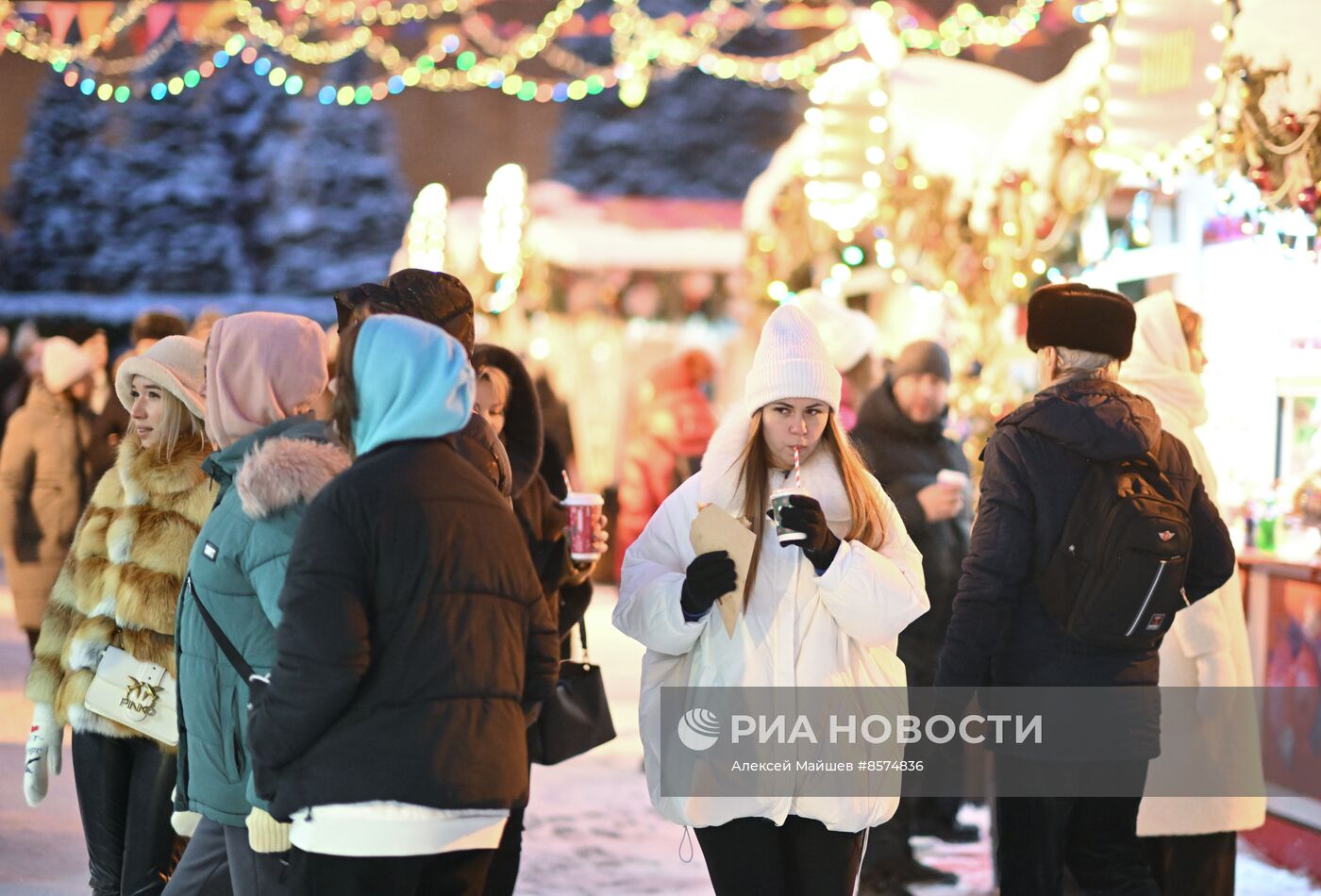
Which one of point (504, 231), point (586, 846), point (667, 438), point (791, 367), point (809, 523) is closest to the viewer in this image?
point (809, 523)

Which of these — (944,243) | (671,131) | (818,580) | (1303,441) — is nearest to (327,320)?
(671,131)

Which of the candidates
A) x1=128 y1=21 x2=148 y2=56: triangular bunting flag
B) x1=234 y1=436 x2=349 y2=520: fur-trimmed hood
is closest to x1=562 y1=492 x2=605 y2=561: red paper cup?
x1=234 y1=436 x2=349 y2=520: fur-trimmed hood

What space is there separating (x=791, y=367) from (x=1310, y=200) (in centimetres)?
306

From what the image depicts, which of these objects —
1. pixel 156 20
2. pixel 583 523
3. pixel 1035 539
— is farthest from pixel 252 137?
pixel 1035 539

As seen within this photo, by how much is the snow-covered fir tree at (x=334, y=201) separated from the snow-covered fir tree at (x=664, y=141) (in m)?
4.72

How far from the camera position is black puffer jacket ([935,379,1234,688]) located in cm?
376

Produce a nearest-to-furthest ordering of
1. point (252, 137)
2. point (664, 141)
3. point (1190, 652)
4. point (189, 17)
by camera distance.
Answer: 1. point (1190, 652)
2. point (189, 17)
3. point (252, 137)
4. point (664, 141)

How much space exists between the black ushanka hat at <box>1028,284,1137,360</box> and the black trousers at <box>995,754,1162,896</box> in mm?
1041

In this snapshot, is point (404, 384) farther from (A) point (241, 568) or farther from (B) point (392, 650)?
(A) point (241, 568)

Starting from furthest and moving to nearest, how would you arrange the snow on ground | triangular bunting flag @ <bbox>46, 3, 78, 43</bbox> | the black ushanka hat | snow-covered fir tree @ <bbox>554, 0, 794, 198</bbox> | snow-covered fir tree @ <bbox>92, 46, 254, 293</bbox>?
snow-covered fir tree @ <bbox>554, 0, 794, 198</bbox>
snow-covered fir tree @ <bbox>92, 46, 254, 293</bbox>
triangular bunting flag @ <bbox>46, 3, 78, 43</bbox>
the snow on ground
the black ushanka hat

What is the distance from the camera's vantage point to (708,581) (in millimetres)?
3197

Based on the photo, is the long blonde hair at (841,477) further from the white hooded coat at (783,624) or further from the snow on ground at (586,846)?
the snow on ground at (586,846)

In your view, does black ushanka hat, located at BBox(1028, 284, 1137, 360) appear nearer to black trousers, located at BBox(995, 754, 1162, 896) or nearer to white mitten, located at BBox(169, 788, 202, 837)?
black trousers, located at BBox(995, 754, 1162, 896)

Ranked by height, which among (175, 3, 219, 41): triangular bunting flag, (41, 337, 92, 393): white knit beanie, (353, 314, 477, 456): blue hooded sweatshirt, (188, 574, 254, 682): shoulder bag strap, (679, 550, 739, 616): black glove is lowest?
(188, 574, 254, 682): shoulder bag strap
